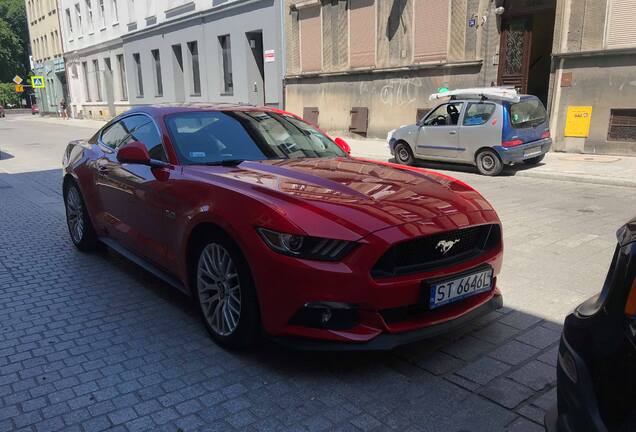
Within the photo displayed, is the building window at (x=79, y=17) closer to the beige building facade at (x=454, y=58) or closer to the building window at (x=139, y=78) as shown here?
the building window at (x=139, y=78)

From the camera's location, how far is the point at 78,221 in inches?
224

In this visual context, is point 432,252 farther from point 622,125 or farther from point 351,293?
point 622,125

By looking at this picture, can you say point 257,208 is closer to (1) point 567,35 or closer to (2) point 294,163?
(2) point 294,163

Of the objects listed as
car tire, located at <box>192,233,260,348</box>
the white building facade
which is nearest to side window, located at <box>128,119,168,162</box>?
car tire, located at <box>192,233,260,348</box>

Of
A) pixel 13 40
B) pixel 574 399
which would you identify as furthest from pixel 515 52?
pixel 13 40

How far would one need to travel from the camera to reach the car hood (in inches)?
115

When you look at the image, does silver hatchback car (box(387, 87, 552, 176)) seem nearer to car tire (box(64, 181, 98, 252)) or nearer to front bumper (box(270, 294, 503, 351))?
car tire (box(64, 181, 98, 252))

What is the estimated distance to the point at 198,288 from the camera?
3.62 meters

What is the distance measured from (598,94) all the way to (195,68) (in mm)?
21485

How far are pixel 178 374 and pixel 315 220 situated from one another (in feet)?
4.21

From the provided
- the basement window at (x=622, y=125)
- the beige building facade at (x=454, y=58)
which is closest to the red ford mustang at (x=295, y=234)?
the basement window at (x=622, y=125)

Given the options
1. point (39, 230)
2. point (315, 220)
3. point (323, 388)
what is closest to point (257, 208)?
point (315, 220)

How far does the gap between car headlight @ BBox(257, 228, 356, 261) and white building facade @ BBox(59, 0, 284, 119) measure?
2118 centimetres

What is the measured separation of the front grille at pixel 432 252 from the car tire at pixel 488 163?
8.34m
